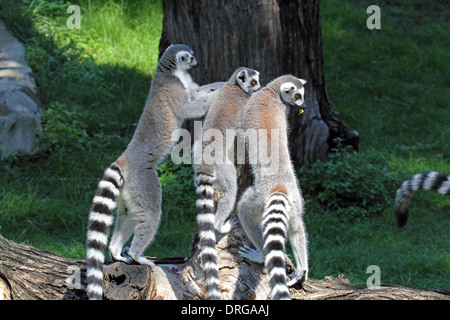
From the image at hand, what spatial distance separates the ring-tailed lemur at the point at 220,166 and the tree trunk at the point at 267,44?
6.53 ft

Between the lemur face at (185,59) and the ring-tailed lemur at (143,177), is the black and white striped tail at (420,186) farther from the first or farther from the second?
the lemur face at (185,59)

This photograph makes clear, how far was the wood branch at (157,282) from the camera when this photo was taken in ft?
11.0

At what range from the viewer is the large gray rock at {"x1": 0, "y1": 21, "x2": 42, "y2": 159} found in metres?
6.80

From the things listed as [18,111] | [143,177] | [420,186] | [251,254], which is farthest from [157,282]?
[18,111]

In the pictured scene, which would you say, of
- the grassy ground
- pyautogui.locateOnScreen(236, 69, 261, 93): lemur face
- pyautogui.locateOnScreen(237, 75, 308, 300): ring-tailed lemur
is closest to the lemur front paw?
pyautogui.locateOnScreen(237, 75, 308, 300): ring-tailed lemur

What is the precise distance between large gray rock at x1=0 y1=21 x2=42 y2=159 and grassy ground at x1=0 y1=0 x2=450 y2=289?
0.55 ft

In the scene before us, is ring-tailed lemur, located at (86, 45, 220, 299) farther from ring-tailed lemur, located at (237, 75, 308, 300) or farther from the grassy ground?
the grassy ground

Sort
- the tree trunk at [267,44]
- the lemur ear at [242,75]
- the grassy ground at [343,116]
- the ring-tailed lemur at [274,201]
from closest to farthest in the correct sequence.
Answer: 1. the ring-tailed lemur at [274,201]
2. the lemur ear at [242,75]
3. the grassy ground at [343,116]
4. the tree trunk at [267,44]

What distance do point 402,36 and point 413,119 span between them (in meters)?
2.60

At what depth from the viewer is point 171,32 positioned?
21.1ft

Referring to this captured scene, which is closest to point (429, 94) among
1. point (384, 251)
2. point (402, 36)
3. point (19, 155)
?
point (402, 36)

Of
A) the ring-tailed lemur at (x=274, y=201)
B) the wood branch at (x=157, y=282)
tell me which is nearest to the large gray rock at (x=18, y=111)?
the wood branch at (x=157, y=282)

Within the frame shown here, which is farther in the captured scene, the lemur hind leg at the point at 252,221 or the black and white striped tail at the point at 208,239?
the lemur hind leg at the point at 252,221
